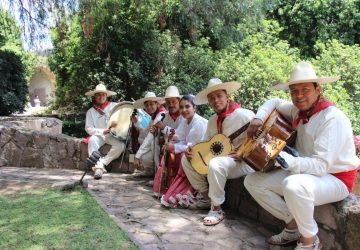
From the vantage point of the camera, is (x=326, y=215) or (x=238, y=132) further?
(x=238, y=132)

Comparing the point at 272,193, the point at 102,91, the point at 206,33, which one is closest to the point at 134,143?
the point at 102,91

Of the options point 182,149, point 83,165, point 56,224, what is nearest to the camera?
point 56,224

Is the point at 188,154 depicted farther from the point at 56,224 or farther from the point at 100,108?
the point at 100,108

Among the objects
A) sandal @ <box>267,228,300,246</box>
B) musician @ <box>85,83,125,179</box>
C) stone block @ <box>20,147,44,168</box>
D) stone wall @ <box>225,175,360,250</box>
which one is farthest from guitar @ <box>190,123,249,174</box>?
stone block @ <box>20,147,44,168</box>

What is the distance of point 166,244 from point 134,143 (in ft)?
11.5

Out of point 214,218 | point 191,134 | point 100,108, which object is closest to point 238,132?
point 191,134

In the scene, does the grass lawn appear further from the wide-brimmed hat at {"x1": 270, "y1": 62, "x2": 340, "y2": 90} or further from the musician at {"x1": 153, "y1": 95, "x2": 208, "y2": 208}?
the wide-brimmed hat at {"x1": 270, "y1": 62, "x2": 340, "y2": 90}

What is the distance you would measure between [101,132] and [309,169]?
15.3ft

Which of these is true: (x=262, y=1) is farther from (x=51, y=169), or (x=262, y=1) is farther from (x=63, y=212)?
(x=63, y=212)

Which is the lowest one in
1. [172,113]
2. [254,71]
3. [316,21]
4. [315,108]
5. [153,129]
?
[153,129]

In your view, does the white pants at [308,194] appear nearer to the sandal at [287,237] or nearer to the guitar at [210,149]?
the sandal at [287,237]

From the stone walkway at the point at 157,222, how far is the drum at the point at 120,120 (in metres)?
1.13

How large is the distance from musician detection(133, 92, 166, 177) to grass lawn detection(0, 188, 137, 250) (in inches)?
53.7

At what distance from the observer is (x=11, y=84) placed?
1288cm
